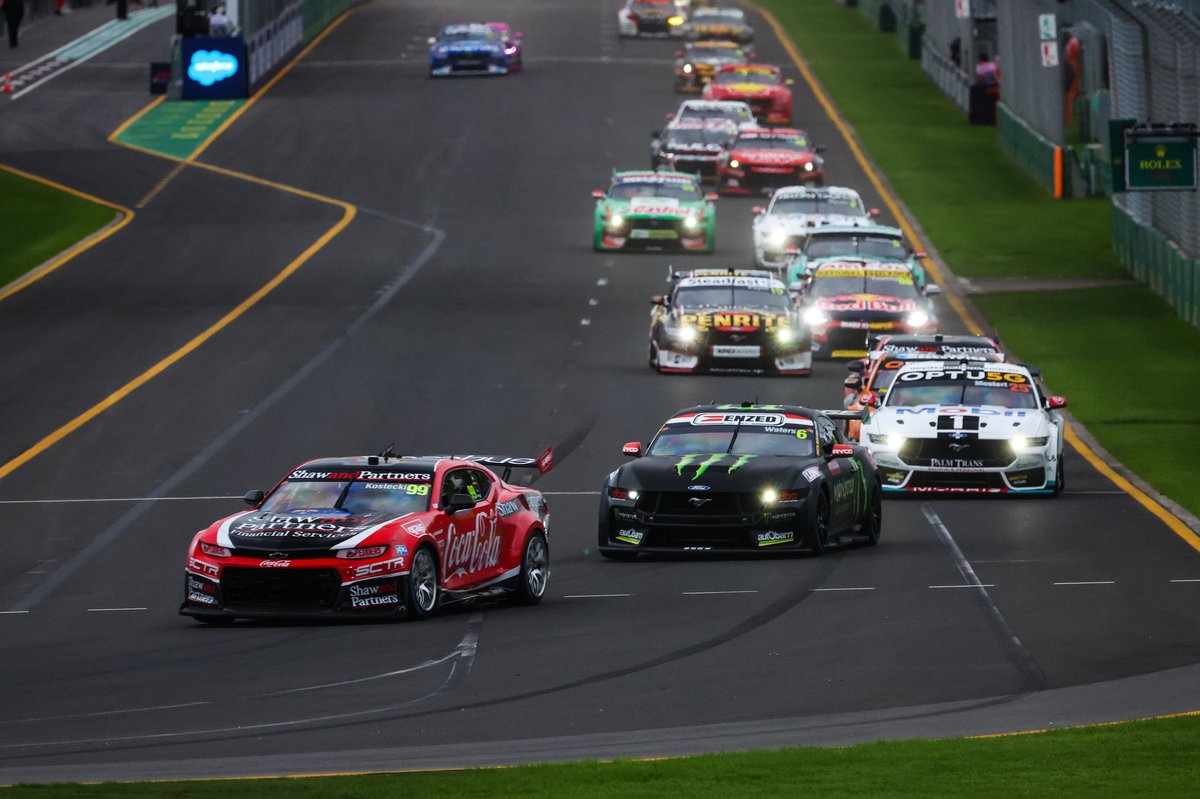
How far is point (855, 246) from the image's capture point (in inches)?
1620

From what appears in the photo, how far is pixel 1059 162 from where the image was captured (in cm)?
5850

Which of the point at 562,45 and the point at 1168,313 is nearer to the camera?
the point at 1168,313

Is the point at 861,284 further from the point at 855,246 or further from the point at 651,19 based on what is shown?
the point at 651,19

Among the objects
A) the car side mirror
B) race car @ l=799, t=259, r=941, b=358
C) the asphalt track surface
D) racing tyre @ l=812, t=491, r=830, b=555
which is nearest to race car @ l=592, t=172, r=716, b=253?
the asphalt track surface

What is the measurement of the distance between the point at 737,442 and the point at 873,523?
147 centimetres

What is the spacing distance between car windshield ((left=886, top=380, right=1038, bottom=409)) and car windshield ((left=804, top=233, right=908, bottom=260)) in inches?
564

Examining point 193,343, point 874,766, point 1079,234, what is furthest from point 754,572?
point 1079,234

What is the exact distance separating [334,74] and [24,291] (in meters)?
32.3

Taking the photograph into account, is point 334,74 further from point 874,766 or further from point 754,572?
point 874,766

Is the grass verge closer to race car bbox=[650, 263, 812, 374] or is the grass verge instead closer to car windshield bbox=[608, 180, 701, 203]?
race car bbox=[650, 263, 812, 374]

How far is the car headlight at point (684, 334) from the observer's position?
3522 cm

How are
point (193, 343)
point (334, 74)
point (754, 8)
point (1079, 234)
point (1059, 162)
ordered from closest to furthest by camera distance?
point (193, 343), point (1079, 234), point (1059, 162), point (334, 74), point (754, 8)

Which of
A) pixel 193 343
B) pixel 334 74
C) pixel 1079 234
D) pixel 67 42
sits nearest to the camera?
pixel 193 343

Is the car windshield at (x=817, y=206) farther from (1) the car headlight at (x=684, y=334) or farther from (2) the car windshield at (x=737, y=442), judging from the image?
(2) the car windshield at (x=737, y=442)
